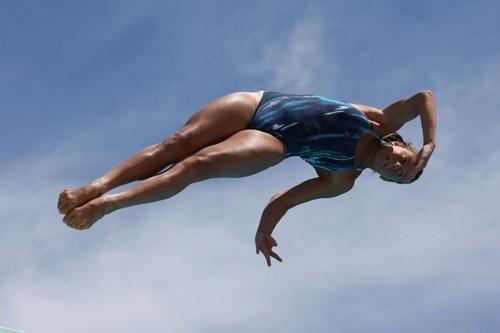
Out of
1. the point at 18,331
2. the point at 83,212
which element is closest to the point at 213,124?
the point at 83,212

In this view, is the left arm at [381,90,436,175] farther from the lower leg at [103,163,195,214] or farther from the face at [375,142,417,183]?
the lower leg at [103,163,195,214]

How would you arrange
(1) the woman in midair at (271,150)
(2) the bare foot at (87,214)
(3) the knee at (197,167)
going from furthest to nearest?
(3) the knee at (197,167) → (1) the woman in midair at (271,150) → (2) the bare foot at (87,214)

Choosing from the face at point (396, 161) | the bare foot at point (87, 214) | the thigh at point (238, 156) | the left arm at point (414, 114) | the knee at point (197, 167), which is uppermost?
the left arm at point (414, 114)

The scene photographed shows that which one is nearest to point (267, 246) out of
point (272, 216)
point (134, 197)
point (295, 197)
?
point (272, 216)

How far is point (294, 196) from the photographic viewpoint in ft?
30.0

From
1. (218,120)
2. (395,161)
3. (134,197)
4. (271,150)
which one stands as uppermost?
(218,120)

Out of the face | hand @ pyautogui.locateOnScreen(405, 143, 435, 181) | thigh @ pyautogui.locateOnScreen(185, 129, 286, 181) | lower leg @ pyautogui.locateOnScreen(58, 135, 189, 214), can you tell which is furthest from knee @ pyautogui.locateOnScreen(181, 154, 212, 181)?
hand @ pyautogui.locateOnScreen(405, 143, 435, 181)

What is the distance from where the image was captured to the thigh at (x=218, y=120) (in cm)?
798

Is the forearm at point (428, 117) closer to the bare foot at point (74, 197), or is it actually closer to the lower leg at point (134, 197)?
the lower leg at point (134, 197)

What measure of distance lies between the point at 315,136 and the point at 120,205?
200 cm

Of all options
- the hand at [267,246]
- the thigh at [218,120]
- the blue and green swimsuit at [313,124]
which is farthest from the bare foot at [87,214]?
the hand at [267,246]

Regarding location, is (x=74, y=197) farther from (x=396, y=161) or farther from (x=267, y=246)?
Answer: (x=396, y=161)

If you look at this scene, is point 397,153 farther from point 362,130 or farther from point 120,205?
point 120,205

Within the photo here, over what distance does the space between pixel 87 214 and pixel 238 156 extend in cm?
130
